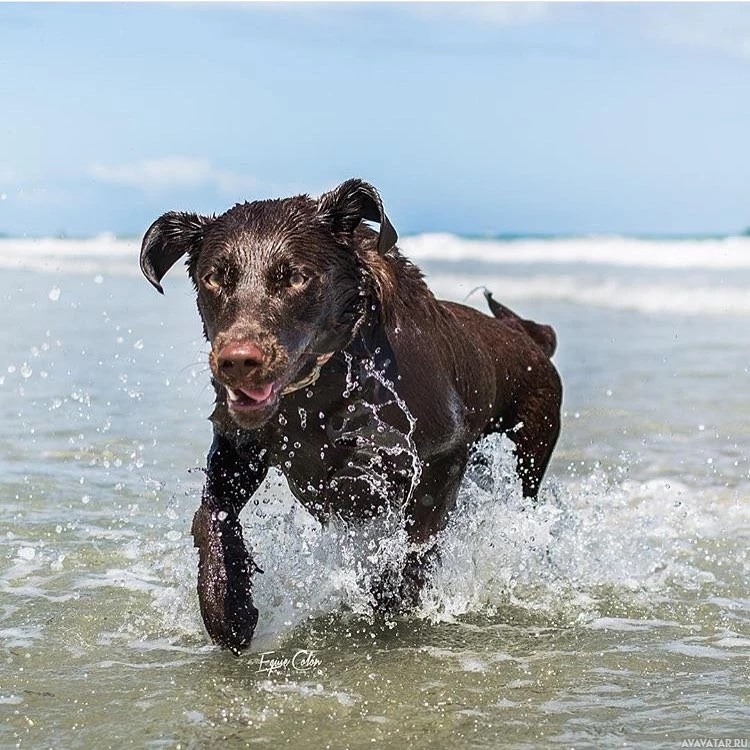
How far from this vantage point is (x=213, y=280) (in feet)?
14.4

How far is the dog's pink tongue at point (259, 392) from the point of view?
409 centimetres

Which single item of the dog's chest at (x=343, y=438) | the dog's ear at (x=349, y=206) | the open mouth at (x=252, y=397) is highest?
the dog's ear at (x=349, y=206)

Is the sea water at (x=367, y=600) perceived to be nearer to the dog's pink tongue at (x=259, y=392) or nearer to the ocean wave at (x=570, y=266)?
the dog's pink tongue at (x=259, y=392)

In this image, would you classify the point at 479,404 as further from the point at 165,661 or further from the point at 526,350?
the point at 165,661

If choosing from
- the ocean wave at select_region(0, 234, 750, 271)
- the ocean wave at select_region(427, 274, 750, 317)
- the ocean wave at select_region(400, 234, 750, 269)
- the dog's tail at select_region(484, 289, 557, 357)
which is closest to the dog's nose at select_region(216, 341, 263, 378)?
the dog's tail at select_region(484, 289, 557, 357)

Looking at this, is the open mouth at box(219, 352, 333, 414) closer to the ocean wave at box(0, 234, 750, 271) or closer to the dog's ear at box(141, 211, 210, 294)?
the dog's ear at box(141, 211, 210, 294)

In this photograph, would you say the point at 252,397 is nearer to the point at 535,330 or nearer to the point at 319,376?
the point at 319,376

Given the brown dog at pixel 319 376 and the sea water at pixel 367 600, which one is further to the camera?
the brown dog at pixel 319 376

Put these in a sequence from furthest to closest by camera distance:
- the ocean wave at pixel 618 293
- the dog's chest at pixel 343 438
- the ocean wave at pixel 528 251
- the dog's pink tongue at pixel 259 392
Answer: the ocean wave at pixel 528 251, the ocean wave at pixel 618 293, the dog's chest at pixel 343 438, the dog's pink tongue at pixel 259 392

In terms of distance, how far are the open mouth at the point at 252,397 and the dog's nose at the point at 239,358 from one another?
0.10 metres

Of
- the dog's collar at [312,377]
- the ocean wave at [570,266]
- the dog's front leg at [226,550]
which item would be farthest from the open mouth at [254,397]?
the ocean wave at [570,266]

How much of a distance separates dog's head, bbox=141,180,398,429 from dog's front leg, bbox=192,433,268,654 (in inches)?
16.4

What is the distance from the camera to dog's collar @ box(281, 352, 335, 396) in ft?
14.8

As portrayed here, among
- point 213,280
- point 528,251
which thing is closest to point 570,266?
point 528,251
